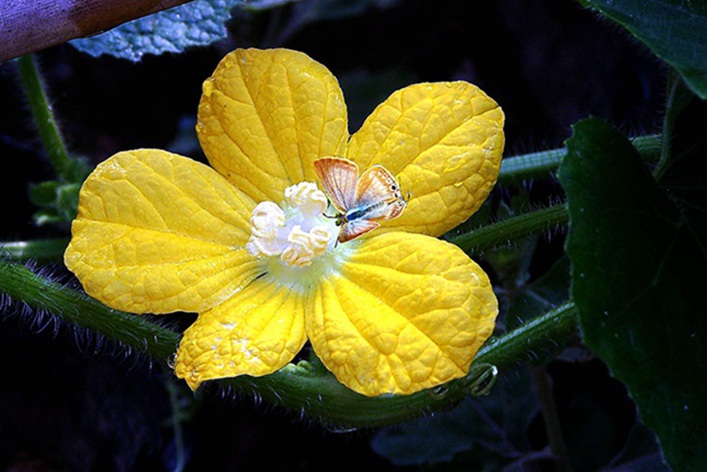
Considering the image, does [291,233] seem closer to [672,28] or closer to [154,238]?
[154,238]

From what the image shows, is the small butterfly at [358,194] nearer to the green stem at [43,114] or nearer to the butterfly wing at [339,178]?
the butterfly wing at [339,178]

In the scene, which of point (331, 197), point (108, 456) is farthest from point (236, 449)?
point (331, 197)

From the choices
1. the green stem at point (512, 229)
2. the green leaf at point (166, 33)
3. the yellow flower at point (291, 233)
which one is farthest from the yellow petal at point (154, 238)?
the green leaf at point (166, 33)

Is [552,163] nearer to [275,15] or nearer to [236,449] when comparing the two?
[236,449]

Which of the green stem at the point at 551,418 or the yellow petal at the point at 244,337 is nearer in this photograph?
the yellow petal at the point at 244,337

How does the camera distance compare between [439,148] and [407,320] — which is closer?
[407,320]

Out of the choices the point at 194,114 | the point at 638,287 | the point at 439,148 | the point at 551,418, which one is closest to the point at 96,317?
the point at 439,148
